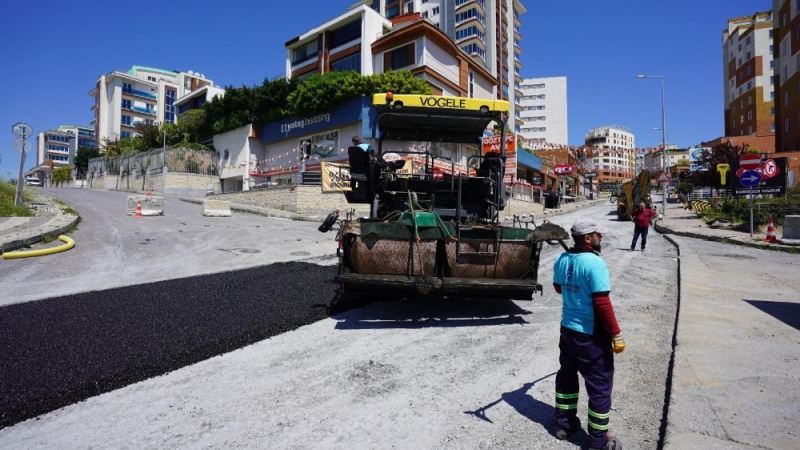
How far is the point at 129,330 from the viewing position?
15.8 ft

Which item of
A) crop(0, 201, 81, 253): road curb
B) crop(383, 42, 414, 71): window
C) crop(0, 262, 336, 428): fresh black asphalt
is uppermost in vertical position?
crop(383, 42, 414, 71): window

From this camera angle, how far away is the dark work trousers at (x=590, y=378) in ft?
8.82

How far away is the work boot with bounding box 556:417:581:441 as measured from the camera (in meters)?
2.85

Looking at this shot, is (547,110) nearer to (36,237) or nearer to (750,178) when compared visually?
(750,178)

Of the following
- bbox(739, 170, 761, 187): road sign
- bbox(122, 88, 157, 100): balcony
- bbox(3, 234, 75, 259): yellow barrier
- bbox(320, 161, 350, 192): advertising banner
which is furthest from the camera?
bbox(122, 88, 157, 100): balcony

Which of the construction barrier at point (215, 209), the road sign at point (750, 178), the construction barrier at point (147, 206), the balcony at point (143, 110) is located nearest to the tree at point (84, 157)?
the balcony at point (143, 110)

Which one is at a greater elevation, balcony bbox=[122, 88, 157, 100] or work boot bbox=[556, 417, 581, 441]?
balcony bbox=[122, 88, 157, 100]

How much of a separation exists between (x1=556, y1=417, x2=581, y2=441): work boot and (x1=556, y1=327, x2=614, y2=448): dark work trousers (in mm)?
15

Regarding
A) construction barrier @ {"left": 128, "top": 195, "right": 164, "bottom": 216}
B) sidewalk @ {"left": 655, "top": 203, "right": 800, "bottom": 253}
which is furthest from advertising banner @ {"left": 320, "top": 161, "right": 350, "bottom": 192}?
sidewalk @ {"left": 655, "top": 203, "right": 800, "bottom": 253}

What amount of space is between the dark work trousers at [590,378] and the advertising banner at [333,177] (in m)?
20.7

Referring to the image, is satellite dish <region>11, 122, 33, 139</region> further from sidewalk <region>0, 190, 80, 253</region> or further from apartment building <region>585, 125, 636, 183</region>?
apartment building <region>585, 125, 636, 183</region>

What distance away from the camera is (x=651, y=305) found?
253 inches

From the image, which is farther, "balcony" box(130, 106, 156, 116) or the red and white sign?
"balcony" box(130, 106, 156, 116)

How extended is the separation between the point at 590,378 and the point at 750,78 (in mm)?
70697
